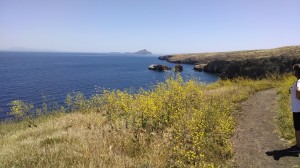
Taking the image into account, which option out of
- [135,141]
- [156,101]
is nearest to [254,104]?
[156,101]

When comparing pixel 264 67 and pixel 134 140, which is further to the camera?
pixel 264 67

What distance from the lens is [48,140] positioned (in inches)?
277

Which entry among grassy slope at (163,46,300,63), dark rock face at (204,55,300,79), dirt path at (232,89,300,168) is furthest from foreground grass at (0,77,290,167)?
grassy slope at (163,46,300,63)

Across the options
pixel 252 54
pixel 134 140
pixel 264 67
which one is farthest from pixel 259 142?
pixel 252 54

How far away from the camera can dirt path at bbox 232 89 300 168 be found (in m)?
6.34

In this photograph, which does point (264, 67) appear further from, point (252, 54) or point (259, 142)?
point (252, 54)

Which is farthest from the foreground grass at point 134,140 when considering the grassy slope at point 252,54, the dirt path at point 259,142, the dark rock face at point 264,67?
the grassy slope at point 252,54

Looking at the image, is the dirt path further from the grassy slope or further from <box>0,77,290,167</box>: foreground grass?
the grassy slope

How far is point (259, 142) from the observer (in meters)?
7.68

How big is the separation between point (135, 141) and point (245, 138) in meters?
3.61

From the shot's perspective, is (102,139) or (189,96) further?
(189,96)

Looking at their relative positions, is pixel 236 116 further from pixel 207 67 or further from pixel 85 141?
pixel 207 67

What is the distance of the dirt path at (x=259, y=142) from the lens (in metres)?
6.34

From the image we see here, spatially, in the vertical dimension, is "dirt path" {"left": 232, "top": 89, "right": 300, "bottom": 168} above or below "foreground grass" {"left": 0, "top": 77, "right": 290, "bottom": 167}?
below
